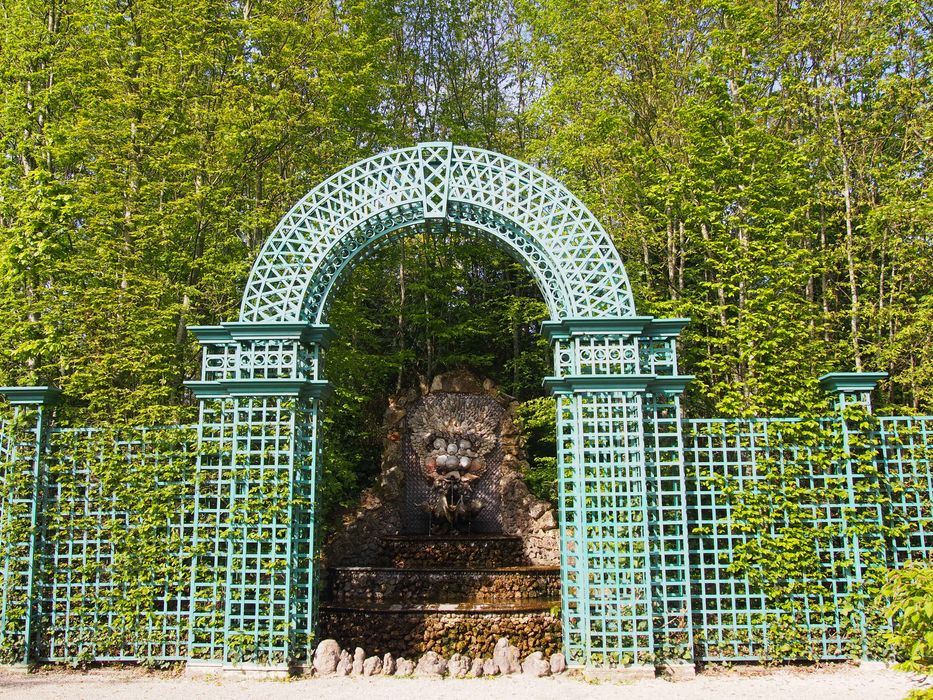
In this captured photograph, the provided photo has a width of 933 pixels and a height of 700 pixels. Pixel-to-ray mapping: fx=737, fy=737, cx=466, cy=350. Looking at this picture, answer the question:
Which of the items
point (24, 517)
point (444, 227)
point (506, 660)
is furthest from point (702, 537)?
point (24, 517)

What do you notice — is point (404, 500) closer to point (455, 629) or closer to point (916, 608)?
point (455, 629)

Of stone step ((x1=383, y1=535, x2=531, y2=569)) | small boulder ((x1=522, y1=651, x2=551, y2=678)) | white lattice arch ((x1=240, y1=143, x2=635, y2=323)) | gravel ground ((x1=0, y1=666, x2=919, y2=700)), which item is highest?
white lattice arch ((x1=240, y1=143, x2=635, y2=323))

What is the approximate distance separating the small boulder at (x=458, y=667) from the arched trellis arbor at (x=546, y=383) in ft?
2.97

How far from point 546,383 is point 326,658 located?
3137mm

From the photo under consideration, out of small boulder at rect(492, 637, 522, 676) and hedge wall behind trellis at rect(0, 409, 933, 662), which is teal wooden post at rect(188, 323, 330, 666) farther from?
small boulder at rect(492, 637, 522, 676)

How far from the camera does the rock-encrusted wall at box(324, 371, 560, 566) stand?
38.4 ft

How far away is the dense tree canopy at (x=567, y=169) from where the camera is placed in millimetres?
8602

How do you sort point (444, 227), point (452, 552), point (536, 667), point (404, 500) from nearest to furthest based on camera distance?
point (536, 667), point (444, 227), point (452, 552), point (404, 500)

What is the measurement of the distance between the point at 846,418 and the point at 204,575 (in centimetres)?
596

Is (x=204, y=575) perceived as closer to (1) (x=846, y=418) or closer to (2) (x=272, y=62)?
(1) (x=846, y=418)

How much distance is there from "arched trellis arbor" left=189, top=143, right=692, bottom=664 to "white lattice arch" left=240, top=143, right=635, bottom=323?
2 centimetres

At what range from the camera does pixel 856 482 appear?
266 inches

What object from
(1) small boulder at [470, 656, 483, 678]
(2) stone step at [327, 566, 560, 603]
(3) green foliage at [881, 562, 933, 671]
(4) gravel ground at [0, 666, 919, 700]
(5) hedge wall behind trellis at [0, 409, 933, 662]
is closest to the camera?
(3) green foliage at [881, 562, 933, 671]

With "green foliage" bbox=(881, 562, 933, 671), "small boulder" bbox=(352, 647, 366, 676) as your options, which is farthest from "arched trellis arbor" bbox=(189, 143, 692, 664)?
"green foliage" bbox=(881, 562, 933, 671)
